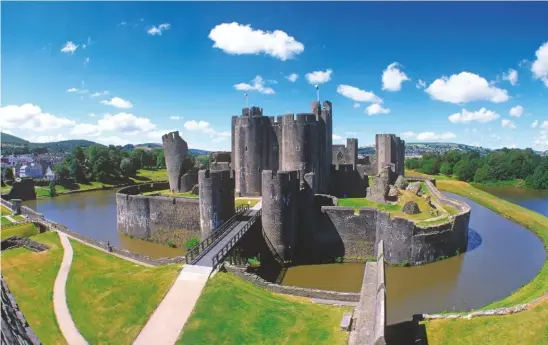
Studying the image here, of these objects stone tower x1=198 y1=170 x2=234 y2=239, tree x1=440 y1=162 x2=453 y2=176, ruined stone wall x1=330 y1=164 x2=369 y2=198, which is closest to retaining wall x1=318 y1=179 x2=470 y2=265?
stone tower x1=198 y1=170 x2=234 y2=239

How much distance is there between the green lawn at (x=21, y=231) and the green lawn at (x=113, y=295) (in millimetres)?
10579

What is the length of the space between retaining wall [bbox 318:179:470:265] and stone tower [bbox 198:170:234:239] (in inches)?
255

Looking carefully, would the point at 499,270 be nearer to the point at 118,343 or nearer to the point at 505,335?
the point at 505,335

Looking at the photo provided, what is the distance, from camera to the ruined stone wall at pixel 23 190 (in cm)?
5791

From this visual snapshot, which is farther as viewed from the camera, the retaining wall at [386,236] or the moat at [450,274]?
the retaining wall at [386,236]

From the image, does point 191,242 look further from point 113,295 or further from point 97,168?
point 97,168

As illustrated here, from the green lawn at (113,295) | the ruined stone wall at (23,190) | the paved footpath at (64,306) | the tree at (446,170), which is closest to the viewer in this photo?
the paved footpath at (64,306)

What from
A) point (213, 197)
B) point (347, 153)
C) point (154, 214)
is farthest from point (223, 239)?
point (347, 153)

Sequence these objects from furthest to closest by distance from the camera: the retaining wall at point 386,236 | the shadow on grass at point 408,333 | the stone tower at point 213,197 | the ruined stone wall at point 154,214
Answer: the ruined stone wall at point 154,214, the stone tower at point 213,197, the retaining wall at point 386,236, the shadow on grass at point 408,333

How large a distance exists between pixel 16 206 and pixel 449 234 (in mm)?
38551

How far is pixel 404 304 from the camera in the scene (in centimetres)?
2045

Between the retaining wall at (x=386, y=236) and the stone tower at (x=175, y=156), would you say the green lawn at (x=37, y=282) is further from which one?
the retaining wall at (x=386, y=236)

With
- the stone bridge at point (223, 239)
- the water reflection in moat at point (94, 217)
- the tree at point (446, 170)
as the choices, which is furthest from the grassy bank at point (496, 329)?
the tree at point (446, 170)

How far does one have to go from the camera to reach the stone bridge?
64.2 feet
